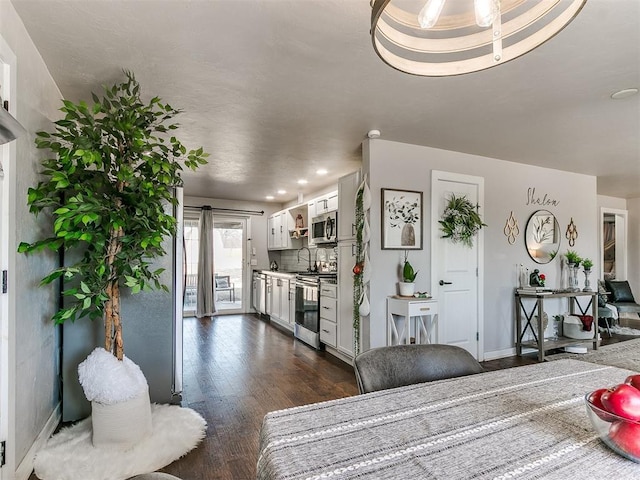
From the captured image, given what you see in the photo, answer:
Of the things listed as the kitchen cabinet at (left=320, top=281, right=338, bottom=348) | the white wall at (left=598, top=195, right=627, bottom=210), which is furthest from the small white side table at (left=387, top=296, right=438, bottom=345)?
the white wall at (left=598, top=195, right=627, bottom=210)

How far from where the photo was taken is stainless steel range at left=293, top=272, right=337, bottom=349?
445 cm

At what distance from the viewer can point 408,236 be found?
355 cm

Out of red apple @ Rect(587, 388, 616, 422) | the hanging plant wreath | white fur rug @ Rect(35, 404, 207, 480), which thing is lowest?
white fur rug @ Rect(35, 404, 207, 480)

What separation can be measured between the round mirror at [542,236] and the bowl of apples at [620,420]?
4111mm

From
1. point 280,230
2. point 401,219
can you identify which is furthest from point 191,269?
point 401,219

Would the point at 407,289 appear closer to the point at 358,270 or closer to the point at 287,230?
the point at 358,270

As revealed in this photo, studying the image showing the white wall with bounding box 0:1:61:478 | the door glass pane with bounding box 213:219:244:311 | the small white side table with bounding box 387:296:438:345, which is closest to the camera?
the white wall with bounding box 0:1:61:478

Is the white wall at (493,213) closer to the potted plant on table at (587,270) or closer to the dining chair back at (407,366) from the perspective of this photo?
the potted plant on table at (587,270)

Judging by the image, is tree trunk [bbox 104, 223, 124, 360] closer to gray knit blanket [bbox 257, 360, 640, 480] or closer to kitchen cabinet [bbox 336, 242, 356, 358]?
gray knit blanket [bbox 257, 360, 640, 480]

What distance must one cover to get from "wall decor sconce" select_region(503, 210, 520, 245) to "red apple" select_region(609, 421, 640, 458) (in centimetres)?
386

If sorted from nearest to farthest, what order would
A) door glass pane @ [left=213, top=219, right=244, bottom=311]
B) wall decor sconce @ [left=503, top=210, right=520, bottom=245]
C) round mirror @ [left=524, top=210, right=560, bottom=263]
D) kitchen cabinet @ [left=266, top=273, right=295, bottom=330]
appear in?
wall decor sconce @ [left=503, top=210, right=520, bottom=245]
round mirror @ [left=524, top=210, right=560, bottom=263]
kitchen cabinet @ [left=266, top=273, right=295, bottom=330]
door glass pane @ [left=213, top=219, right=244, bottom=311]

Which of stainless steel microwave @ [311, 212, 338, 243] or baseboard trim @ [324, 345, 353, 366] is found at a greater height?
stainless steel microwave @ [311, 212, 338, 243]

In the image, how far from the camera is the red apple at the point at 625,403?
0.74m

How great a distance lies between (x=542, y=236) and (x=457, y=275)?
158cm
